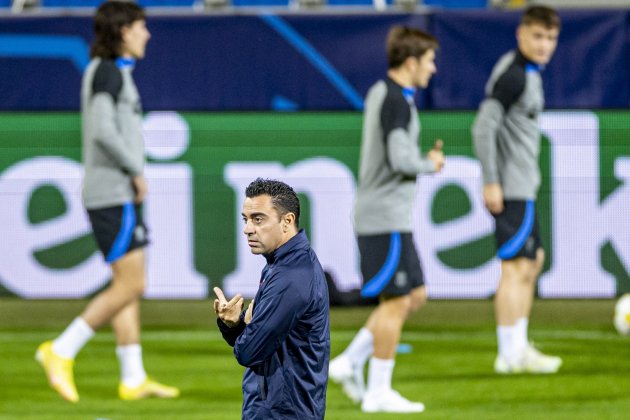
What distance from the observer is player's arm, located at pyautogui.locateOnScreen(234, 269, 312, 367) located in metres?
4.84

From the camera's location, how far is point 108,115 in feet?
28.0

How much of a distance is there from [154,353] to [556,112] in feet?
11.9

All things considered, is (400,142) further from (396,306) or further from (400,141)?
(396,306)

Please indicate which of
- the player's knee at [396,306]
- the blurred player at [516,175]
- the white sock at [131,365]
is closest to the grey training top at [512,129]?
the blurred player at [516,175]

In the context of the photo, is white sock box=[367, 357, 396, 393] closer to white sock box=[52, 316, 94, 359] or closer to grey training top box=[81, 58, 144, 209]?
white sock box=[52, 316, 94, 359]

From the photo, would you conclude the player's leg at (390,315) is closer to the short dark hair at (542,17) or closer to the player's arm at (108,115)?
the player's arm at (108,115)

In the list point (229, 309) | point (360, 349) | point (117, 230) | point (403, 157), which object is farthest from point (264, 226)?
point (117, 230)

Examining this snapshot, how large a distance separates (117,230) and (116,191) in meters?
0.22

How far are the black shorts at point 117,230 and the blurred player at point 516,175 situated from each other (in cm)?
224

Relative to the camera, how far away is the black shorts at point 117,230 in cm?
859

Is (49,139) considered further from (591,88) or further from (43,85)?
(591,88)

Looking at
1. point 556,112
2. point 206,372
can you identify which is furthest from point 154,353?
point 556,112

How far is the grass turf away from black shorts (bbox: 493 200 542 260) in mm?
772

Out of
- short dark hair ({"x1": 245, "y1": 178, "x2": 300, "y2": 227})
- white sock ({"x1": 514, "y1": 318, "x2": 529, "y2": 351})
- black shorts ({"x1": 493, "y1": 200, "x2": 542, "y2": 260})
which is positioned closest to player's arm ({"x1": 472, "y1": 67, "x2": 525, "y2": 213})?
black shorts ({"x1": 493, "y1": 200, "x2": 542, "y2": 260})
